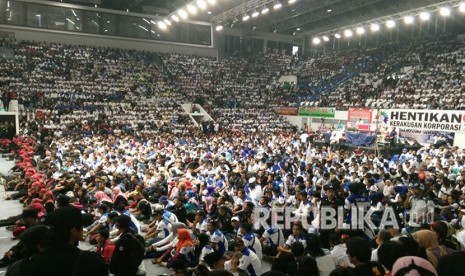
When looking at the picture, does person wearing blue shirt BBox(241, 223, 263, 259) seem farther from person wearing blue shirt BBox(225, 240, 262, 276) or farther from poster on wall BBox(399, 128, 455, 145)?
Result: poster on wall BBox(399, 128, 455, 145)

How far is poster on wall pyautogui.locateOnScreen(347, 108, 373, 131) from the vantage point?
22531 mm

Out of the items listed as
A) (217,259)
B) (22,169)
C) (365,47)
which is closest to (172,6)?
(365,47)

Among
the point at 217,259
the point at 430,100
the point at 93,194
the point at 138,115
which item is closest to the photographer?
the point at 217,259

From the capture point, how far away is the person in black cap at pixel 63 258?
2248 mm

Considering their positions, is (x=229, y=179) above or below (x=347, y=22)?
below

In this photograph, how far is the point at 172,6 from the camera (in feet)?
99.8

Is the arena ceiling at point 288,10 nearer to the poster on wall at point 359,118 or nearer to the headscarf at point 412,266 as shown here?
the poster on wall at point 359,118

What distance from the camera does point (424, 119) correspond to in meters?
19.6

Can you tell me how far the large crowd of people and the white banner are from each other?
1.03 metres

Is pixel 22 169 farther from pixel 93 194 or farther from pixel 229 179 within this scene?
pixel 229 179

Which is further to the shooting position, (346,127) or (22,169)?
(346,127)

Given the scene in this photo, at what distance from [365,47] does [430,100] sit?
531 inches

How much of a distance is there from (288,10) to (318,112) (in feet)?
29.3

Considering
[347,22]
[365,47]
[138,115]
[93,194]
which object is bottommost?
[93,194]
